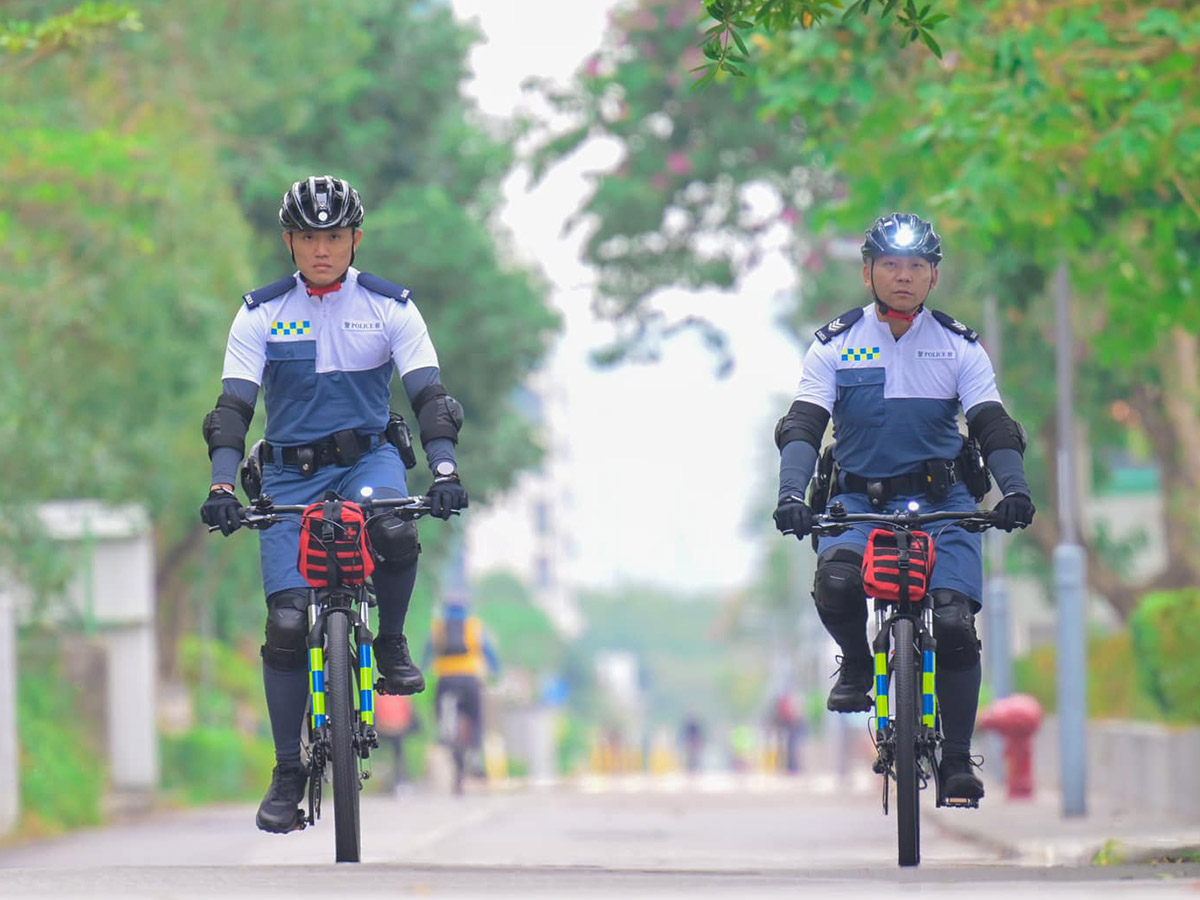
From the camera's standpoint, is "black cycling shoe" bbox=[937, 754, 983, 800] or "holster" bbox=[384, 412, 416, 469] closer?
"black cycling shoe" bbox=[937, 754, 983, 800]

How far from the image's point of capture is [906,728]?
29.5 ft

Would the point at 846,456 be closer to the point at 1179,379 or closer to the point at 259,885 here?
the point at 259,885

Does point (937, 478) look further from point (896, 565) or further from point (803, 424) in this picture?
point (803, 424)

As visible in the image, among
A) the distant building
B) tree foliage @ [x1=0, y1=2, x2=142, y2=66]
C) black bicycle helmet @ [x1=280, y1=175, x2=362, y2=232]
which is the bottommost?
the distant building

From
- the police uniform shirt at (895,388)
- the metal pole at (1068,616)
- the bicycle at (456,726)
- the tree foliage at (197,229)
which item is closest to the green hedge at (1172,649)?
the metal pole at (1068,616)

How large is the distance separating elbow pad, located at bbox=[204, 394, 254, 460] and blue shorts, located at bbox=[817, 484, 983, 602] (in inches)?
85.7

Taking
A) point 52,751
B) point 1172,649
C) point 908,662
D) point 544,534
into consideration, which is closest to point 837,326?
point 908,662

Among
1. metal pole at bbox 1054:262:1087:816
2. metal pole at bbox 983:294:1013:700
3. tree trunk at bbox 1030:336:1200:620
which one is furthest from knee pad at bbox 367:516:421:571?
tree trunk at bbox 1030:336:1200:620

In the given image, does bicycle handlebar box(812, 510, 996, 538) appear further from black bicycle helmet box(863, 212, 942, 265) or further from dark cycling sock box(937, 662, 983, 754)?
black bicycle helmet box(863, 212, 942, 265)

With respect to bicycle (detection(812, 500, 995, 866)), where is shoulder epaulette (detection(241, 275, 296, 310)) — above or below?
above

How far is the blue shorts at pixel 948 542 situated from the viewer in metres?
9.38

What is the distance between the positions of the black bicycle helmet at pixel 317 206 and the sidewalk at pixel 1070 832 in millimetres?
4222

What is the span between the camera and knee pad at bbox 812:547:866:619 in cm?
Answer: 932

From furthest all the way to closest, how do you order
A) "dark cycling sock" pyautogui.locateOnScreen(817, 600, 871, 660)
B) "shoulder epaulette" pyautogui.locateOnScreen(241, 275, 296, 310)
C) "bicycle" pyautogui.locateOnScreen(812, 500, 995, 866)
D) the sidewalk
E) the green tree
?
the green tree → the sidewalk → "dark cycling sock" pyautogui.locateOnScreen(817, 600, 871, 660) → "shoulder epaulette" pyautogui.locateOnScreen(241, 275, 296, 310) → "bicycle" pyautogui.locateOnScreen(812, 500, 995, 866)
